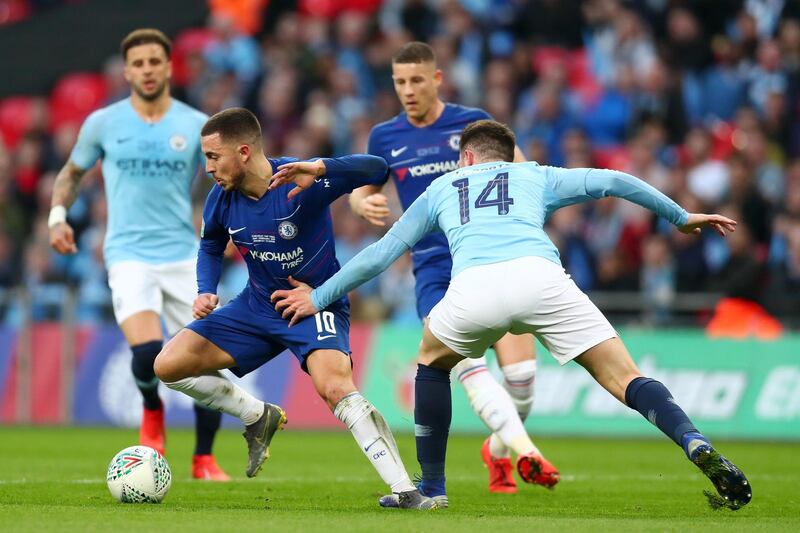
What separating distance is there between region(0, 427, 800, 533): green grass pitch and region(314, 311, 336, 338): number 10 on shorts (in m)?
0.98

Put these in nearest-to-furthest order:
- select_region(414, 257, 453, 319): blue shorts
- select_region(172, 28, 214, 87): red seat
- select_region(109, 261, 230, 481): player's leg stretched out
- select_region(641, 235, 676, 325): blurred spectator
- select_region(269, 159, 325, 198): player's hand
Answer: select_region(269, 159, 325, 198): player's hand, select_region(414, 257, 453, 319): blue shorts, select_region(109, 261, 230, 481): player's leg stretched out, select_region(641, 235, 676, 325): blurred spectator, select_region(172, 28, 214, 87): red seat

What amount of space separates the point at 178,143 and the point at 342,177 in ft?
8.29

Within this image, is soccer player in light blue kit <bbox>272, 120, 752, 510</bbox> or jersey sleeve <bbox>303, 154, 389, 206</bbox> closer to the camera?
soccer player in light blue kit <bbox>272, 120, 752, 510</bbox>

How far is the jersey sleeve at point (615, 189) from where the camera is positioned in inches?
288

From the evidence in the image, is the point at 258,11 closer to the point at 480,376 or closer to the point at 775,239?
the point at 775,239

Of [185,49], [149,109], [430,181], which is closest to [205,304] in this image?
[430,181]

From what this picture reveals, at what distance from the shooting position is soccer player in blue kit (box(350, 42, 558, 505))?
9.23 meters

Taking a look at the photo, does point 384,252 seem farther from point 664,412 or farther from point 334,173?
point 664,412

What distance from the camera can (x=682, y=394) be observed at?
1484cm

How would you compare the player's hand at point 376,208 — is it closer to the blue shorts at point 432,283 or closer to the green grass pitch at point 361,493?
the blue shorts at point 432,283

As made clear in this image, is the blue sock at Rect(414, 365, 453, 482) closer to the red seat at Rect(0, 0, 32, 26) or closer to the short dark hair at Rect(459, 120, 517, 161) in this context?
the short dark hair at Rect(459, 120, 517, 161)

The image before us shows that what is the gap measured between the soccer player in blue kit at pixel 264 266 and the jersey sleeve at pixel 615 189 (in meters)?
1.19

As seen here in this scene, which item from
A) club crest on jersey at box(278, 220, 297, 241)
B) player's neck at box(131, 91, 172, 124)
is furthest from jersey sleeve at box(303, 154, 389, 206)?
player's neck at box(131, 91, 172, 124)

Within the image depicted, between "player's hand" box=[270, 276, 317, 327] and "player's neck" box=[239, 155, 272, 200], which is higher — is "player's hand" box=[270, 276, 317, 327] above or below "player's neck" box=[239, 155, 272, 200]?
below
